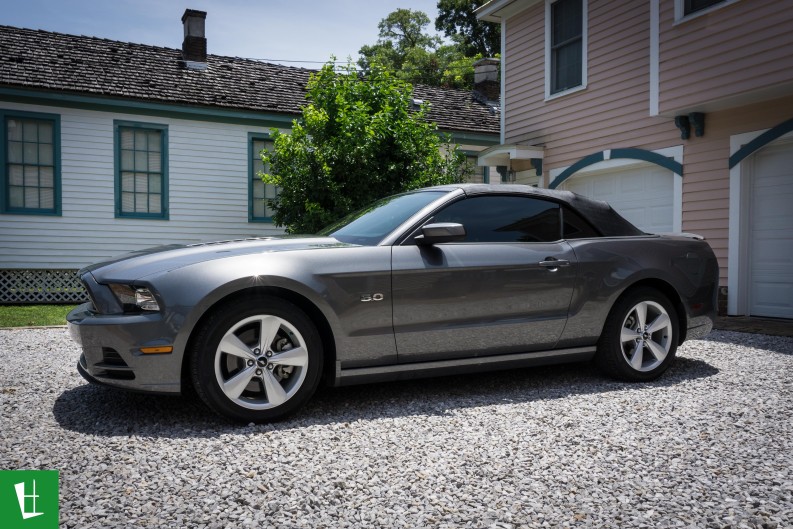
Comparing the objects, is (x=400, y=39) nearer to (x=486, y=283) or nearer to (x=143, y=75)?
(x=143, y=75)

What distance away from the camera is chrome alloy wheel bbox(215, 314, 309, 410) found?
11.8ft

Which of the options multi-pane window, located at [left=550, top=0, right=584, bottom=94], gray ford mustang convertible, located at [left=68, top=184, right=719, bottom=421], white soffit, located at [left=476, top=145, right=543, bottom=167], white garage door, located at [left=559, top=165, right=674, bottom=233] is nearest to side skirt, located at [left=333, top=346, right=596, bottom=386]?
gray ford mustang convertible, located at [left=68, top=184, right=719, bottom=421]

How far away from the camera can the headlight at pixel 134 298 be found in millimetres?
3537

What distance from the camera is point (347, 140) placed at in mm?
9695

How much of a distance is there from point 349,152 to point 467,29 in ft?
113

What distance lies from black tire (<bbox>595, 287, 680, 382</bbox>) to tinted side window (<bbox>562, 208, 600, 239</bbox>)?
55 cm

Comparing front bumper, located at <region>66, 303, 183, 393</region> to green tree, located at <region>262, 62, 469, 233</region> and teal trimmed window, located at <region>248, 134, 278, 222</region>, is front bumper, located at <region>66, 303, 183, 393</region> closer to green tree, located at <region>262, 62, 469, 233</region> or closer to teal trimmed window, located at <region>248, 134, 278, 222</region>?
green tree, located at <region>262, 62, 469, 233</region>

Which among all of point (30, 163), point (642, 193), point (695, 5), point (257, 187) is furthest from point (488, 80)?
point (30, 163)

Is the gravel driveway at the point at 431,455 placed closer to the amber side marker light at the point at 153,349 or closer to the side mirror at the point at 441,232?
the amber side marker light at the point at 153,349

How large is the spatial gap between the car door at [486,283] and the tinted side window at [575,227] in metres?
0.08

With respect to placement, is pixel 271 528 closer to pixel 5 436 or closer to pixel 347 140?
pixel 5 436

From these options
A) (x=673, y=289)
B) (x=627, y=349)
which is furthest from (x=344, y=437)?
(x=673, y=289)

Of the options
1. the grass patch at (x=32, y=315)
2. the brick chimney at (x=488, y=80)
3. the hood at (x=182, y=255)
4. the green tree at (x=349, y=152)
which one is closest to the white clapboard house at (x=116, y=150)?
the grass patch at (x=32, y=315)

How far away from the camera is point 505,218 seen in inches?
181
